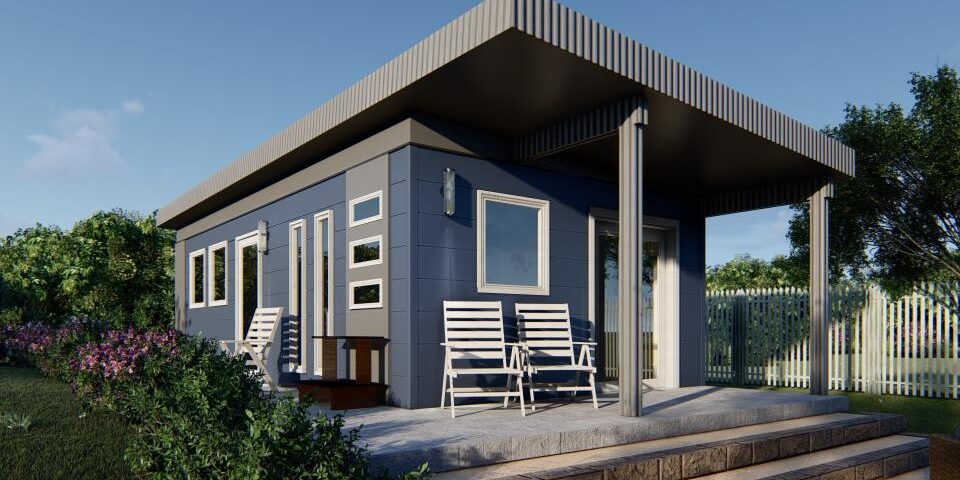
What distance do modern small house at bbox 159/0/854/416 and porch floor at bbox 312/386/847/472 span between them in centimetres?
39

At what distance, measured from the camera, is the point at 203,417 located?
3707 millimetres

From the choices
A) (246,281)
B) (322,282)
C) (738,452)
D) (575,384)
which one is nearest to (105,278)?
(246,281)

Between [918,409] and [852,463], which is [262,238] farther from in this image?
[918,409]

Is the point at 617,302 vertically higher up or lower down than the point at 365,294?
lower down

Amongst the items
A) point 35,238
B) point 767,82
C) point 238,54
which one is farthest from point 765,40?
point 35,238

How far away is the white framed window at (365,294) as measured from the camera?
664cm

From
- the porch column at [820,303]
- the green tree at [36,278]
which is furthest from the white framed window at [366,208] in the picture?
the green tree at [36,278]

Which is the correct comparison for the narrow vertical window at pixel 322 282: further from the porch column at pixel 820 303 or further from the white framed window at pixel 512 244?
the porch column at pixel 820 303

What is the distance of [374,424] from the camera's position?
5.20 meters

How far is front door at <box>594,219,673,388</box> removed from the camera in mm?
8188

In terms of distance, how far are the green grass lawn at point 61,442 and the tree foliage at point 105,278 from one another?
1199cm

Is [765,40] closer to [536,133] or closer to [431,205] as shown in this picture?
[536,133]

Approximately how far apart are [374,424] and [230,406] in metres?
1.36

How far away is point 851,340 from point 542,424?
25.2 ft
